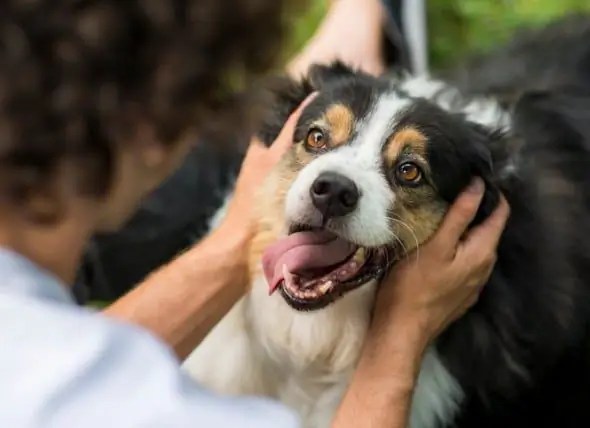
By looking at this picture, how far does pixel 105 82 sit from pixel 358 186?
0.58m

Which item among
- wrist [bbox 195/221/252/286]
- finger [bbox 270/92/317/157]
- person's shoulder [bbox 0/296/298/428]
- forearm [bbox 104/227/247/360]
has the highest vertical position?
person's shoulder [bbox 0/296/298/428]

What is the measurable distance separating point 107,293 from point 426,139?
836 millimetres

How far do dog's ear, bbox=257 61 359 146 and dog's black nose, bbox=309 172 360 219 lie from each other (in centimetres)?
24

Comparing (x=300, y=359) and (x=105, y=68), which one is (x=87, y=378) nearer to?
(x=105, y=68)

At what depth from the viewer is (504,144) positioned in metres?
1.33

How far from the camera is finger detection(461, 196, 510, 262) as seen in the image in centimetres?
124

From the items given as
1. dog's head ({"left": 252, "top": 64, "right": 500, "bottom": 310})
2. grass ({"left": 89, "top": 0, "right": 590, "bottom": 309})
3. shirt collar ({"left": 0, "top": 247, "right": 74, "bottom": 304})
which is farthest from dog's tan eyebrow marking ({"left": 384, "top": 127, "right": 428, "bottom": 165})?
grass ({"left": 89, "top": 0, "right": 590, "bottom": 309})

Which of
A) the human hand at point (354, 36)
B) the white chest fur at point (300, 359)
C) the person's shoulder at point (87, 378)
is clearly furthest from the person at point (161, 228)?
the person's shoulder at point (87, 378)

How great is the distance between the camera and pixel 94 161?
69cm

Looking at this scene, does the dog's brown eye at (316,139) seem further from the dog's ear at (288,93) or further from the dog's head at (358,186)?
the dog's ear at (288,93)

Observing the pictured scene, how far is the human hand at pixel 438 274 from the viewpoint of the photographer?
4.05 ft

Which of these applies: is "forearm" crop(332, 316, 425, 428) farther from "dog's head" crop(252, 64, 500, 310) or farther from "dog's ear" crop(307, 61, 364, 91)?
"dog's ear" crop(307, 61, 364, 91)

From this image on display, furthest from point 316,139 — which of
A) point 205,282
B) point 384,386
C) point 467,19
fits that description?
point 467,19

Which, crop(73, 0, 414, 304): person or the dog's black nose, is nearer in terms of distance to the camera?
the dog's black nose
